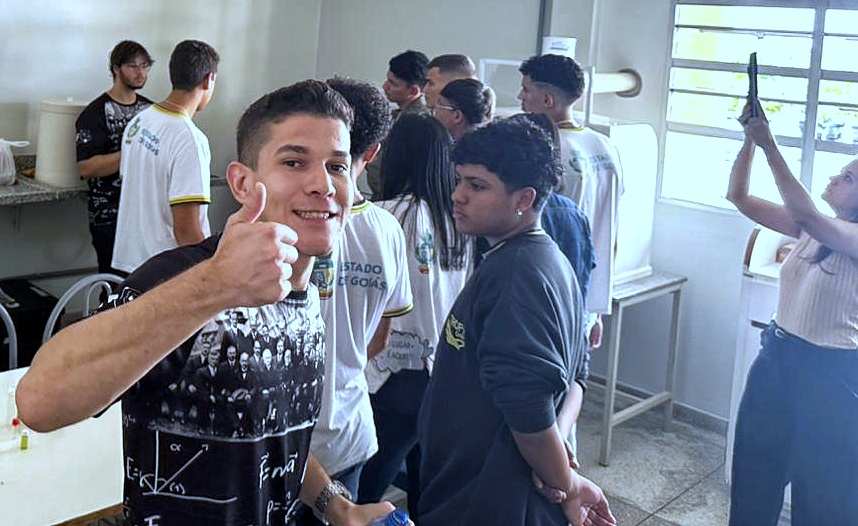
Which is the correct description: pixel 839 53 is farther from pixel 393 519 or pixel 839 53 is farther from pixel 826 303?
pixel 393 519

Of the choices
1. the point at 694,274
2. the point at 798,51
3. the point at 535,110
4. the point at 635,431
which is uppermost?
the point at 798,51

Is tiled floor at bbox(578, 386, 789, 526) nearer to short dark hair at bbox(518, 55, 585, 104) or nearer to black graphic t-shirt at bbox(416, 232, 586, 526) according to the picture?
short dark hair at bbox(518, 55, 585, 104)

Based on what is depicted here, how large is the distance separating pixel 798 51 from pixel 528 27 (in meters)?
1.36

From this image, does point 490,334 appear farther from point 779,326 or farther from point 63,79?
point 63,79

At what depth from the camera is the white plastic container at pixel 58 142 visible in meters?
4.54

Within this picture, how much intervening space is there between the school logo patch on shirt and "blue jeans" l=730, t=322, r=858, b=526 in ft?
4.81

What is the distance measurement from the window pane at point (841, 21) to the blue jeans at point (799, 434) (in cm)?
175

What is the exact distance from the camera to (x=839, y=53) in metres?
4.23

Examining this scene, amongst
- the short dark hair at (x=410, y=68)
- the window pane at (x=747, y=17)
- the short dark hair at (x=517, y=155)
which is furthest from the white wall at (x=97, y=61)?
the short dark hair at (x=517, y=155)

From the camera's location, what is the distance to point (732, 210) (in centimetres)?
459

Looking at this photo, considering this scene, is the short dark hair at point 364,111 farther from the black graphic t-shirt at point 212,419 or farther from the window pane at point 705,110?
the window pane at point 705,110

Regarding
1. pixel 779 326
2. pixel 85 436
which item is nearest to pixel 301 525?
pixel 85 436

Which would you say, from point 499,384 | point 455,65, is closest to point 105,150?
point 455,65

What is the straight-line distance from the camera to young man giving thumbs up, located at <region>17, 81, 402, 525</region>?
1.09 metres
